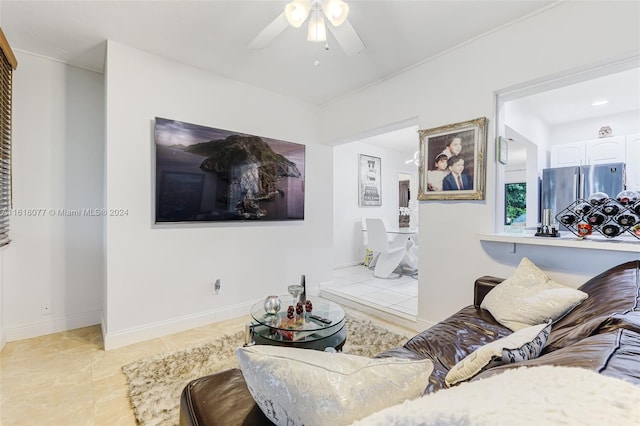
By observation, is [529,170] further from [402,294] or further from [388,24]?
[388,24]

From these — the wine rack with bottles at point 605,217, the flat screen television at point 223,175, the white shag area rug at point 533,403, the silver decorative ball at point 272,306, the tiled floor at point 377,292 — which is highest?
the flat screen television at point 223,175

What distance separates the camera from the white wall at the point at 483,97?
1882mm

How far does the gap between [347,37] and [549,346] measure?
2016mm

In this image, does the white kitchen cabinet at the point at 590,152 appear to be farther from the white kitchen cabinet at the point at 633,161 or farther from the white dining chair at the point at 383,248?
the white dining chair at the point at 383,248

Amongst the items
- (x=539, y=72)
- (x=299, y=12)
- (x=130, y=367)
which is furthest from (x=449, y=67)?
(x=130, y=367)

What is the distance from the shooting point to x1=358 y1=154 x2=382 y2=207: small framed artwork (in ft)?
19.5

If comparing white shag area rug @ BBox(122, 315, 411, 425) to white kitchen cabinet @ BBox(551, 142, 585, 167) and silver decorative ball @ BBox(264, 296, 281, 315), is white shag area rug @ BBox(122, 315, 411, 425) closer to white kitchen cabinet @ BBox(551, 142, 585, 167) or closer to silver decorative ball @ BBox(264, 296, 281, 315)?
silver decorative ball @ BBox(264, 296, 281, 315)

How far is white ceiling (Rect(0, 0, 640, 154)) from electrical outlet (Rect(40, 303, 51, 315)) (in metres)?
2.31

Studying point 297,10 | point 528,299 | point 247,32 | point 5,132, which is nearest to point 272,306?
point 528,299

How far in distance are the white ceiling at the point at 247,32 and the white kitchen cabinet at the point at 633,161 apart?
93 cm

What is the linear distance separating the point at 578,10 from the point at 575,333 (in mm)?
2186

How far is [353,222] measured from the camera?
19.2 feet

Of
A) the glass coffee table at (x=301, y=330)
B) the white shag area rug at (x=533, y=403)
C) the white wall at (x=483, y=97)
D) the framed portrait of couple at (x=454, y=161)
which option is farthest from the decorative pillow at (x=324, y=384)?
the framed portrait of couple at (x=454, y=161)

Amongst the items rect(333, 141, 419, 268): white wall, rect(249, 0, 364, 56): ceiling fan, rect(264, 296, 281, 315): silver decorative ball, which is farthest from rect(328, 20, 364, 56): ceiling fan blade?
rect(333, 141, 419, 268): white wall
